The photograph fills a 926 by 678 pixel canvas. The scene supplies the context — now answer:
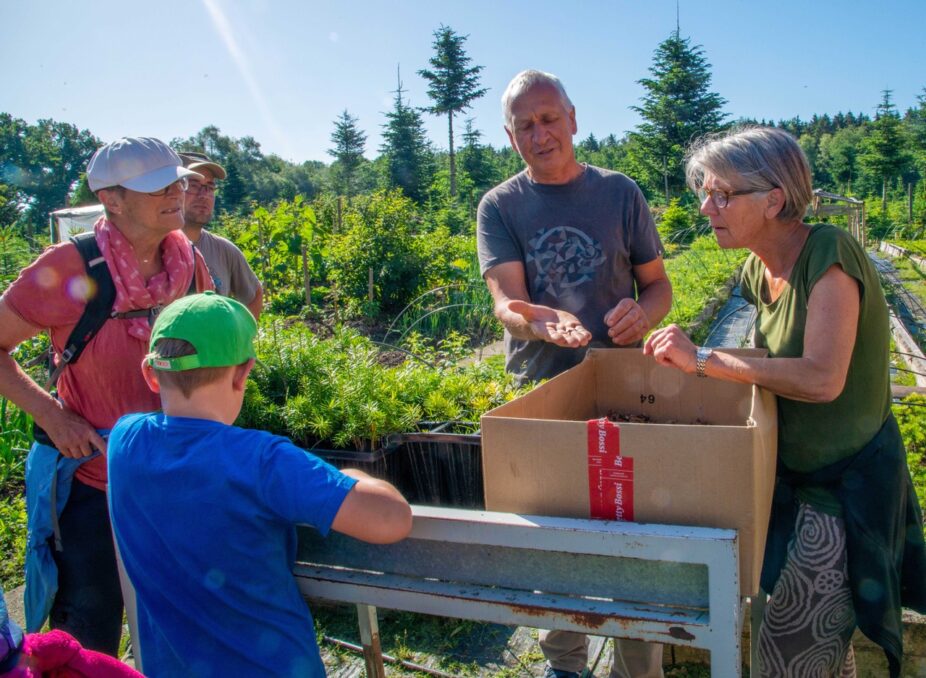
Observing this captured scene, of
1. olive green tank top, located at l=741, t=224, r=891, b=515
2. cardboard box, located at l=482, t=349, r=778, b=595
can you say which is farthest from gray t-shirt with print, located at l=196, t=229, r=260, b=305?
olive green tank top, located at l=741, t=224, r=891, b=515

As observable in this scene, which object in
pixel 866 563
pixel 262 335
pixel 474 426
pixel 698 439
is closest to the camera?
pixel 698 439

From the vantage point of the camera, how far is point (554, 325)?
197 cm

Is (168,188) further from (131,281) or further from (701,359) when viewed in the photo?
(701,359)

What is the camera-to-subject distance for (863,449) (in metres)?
1.64

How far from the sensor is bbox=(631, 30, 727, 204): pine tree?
33844 millimetres

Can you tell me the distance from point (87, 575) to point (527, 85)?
197cm

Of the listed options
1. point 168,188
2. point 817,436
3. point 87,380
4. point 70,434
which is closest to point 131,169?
point 168,188

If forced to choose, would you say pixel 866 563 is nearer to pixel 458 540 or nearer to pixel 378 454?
pixel 458 540

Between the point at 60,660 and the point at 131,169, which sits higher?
the point at 131,169

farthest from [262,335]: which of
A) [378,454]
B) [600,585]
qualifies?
[600,585]

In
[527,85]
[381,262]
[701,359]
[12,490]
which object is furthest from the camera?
[381,262]

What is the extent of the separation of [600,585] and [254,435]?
67 cm

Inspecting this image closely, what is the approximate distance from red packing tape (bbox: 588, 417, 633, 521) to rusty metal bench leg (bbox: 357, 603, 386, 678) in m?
0.62

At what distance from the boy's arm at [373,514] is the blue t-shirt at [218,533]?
20mm
